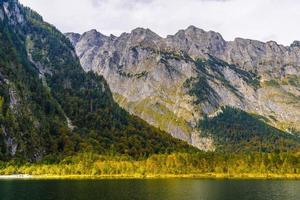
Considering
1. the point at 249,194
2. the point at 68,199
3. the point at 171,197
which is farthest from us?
the point at 249,194

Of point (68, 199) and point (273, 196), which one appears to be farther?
point (273, 196)

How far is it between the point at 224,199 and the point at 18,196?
5919 centimetres

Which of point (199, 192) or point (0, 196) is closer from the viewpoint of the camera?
point (0, 196)

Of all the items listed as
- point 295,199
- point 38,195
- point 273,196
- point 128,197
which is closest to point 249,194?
point 273,196

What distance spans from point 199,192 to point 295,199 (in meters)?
33.5

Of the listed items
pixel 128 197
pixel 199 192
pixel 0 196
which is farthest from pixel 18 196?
pixel 199 192

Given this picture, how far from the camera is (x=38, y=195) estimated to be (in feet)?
450

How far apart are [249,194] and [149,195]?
31.9 m

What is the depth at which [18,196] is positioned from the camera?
13338 cm

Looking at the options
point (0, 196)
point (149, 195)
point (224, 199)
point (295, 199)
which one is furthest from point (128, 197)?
point (295, 199)

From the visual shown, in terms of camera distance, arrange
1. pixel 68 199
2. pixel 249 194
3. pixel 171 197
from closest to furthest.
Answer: pixel 68 199, pixel 171 197, pixel 249 194

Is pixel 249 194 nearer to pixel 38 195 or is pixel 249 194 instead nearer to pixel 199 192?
pixel 199 192

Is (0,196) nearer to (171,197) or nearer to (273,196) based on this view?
(171,197)

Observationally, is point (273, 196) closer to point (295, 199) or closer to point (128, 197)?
point (295, 199)
